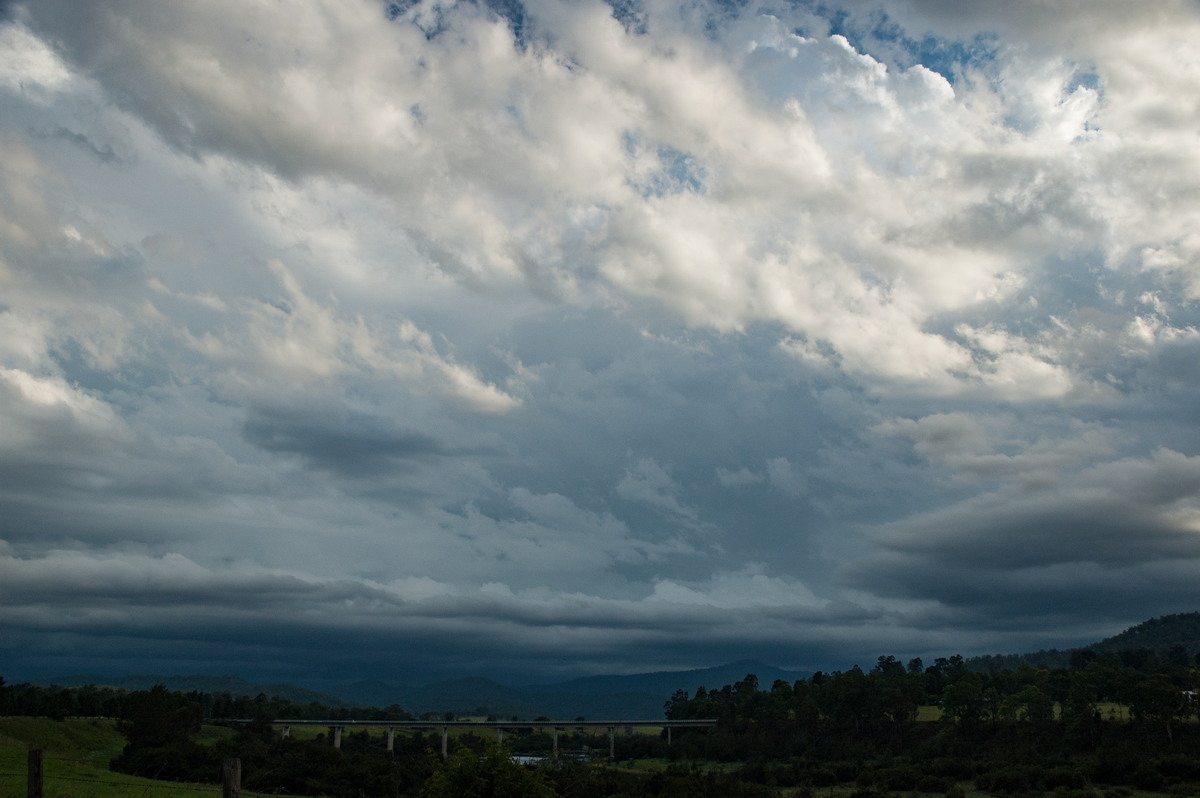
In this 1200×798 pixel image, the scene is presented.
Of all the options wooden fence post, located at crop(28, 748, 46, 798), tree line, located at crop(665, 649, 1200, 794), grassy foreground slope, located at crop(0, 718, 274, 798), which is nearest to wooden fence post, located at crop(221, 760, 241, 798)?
wooden fence post, located at crop(28, 748, 46, 798)

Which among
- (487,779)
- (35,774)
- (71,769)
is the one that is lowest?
(71,769)

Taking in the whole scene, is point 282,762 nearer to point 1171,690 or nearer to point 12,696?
point 12,696

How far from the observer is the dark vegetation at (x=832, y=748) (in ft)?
265

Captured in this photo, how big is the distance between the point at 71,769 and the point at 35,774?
135 ft

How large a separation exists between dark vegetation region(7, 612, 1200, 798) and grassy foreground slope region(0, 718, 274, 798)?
16.3 feet

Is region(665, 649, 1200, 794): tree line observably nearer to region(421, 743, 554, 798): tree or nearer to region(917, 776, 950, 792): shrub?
region(917, 776, 950, 792): shrub

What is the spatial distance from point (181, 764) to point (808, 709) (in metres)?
119

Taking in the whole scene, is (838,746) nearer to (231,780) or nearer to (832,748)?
(832,748)

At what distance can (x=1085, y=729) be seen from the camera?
121500 mm

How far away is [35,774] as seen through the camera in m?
24.2

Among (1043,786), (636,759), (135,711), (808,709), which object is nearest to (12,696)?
(135,711)

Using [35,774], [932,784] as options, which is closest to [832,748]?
[932,784]

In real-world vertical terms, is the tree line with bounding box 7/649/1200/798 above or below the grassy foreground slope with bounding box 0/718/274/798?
below

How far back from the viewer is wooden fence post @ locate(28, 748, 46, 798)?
Answer: 24.0m
